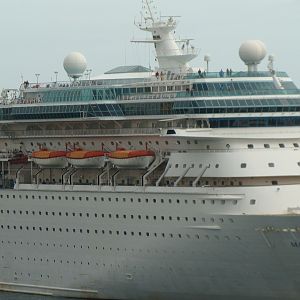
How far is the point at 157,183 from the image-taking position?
45719mm

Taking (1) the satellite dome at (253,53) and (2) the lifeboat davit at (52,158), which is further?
(2) the lifeboat davit at (52,158)

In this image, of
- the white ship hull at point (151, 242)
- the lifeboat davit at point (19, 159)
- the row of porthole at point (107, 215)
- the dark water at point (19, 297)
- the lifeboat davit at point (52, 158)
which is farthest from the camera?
the lifeboat davit at point (19, 159)

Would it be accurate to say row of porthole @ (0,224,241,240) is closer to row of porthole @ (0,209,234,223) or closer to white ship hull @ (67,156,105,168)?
row of porthole @ (0,209,234,223)

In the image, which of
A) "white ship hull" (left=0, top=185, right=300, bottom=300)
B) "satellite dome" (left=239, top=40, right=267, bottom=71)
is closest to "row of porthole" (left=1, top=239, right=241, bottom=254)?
"white ship hull" (left=0, top=185, right=300, bottom=300)

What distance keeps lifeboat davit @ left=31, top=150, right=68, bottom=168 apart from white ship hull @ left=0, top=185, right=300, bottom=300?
1.08 meters

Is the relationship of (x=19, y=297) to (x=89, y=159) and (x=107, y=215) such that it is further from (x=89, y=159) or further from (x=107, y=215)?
(x=89, y=159)

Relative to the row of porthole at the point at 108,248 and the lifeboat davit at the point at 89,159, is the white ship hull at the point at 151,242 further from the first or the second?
the lifeboat davit at the point at 89,159

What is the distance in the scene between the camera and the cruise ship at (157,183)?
43.8m

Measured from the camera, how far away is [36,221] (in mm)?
49281

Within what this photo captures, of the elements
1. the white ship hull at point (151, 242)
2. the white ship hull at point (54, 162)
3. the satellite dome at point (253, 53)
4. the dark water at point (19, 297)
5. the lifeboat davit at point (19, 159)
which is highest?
→ the satellite dome at point (253, 53)

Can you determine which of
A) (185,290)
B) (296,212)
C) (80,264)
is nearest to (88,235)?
(80,264)

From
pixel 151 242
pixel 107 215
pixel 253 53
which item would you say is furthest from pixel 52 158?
pixel 253 53

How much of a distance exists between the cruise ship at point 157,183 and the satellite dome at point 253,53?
0.18ft

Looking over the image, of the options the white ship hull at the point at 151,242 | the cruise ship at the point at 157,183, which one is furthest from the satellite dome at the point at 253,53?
the white ship hull at the point at 151,242
